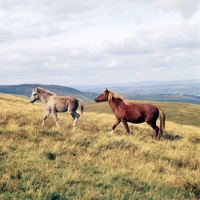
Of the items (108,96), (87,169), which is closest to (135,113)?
(108,96)

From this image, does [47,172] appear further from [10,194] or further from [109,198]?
[109,198]

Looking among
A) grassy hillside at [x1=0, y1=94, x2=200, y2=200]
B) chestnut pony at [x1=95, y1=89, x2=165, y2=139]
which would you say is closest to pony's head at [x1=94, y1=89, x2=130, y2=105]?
chestnut pony at [x1=95, y1=89, x2=165, y2=139]

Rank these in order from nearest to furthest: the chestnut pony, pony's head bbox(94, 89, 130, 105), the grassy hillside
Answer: the grassy hillside < the chestnut pony < pony's head bbox(94, 89, 130, 105)

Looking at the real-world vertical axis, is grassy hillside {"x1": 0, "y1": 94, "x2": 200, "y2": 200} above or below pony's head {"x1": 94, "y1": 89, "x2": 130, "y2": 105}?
below

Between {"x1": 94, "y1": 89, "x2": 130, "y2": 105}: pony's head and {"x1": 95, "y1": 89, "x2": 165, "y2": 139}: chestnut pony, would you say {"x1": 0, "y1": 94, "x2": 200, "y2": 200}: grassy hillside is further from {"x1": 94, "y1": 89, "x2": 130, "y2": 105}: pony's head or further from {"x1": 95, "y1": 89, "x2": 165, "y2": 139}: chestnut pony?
{"x1": 94, "y1": 89, "x2": 130, "y2": 105}: pony's head

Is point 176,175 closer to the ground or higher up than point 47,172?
closer to the ground

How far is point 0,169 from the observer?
281 inches

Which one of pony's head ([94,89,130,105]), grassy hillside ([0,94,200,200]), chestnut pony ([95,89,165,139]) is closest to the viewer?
grassy hillside ([0,94,200,200])

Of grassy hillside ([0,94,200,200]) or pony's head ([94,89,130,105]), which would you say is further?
pony's head ([94,89,130,105])

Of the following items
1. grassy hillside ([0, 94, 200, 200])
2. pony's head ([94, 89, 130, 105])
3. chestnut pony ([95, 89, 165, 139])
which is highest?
pony's head ([94, 89, 130, 105])

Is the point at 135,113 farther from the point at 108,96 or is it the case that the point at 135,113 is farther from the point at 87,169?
the point at 87,169

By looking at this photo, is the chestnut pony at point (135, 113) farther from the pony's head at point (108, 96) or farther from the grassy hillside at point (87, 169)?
the grassy hillside at point (87, 169)

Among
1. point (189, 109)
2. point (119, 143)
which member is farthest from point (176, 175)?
point (189, 109)

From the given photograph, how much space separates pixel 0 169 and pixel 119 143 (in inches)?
240
